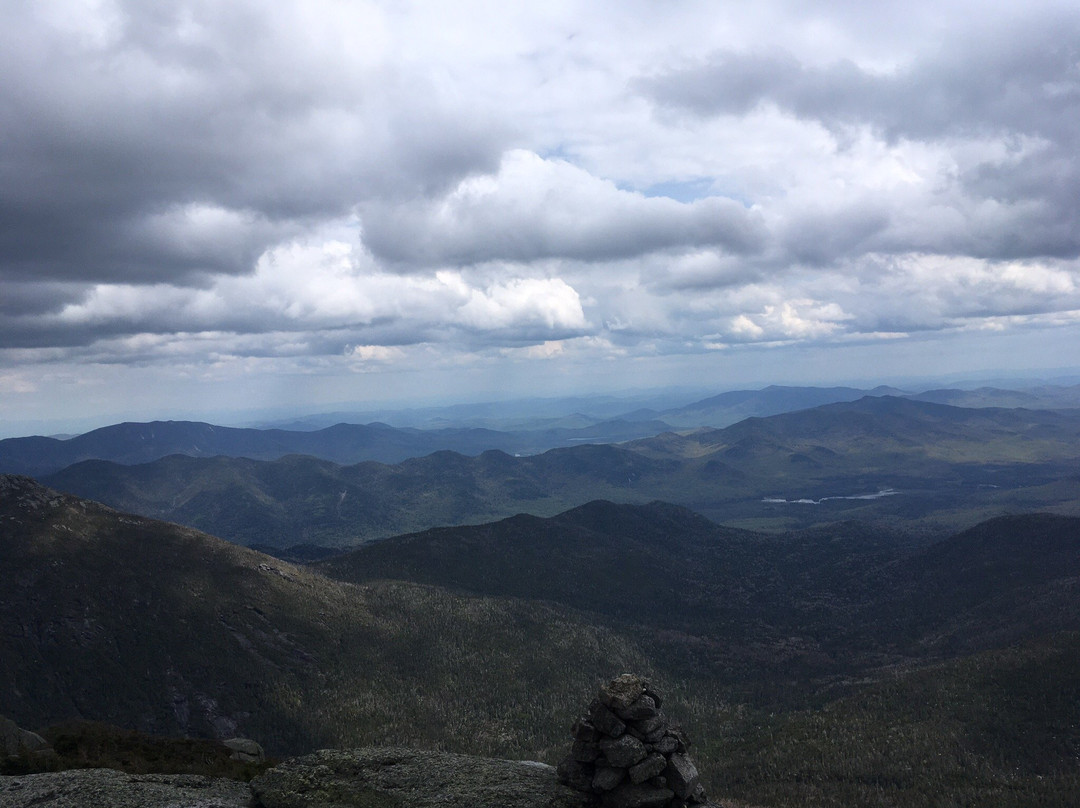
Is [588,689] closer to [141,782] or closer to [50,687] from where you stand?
[50,687]

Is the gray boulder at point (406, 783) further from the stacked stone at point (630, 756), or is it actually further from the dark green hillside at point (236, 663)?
the dark green hillside at point (236, 663)

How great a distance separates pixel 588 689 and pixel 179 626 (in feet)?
364

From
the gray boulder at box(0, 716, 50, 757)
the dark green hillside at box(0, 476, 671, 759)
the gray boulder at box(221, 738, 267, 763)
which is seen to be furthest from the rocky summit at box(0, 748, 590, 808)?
the dark green hillside at box(0, 476, 671, 759)


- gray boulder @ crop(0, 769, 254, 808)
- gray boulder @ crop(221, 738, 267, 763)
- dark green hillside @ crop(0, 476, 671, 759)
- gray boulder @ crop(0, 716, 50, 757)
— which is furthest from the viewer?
dark green hillside @ crop(0, 476, 671, 759)

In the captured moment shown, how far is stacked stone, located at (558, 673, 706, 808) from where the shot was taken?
3788 centimetres

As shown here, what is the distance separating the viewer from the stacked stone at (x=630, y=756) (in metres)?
37.9

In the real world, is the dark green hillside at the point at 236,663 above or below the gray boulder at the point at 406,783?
below

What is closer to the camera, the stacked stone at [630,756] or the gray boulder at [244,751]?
the stacked stone at [630,756]

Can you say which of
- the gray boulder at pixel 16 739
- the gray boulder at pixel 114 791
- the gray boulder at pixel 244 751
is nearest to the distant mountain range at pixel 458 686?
the gray boulder at pixel 244 751

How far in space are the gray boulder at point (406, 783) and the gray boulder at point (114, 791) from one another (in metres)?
2.58

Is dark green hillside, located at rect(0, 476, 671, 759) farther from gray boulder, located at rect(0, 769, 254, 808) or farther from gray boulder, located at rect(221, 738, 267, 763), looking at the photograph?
gray boulder, located at rect(0, 769, 254, 808)

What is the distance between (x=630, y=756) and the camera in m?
38.2

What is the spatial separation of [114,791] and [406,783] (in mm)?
17224

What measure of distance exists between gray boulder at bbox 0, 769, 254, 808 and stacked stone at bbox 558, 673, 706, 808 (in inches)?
818
